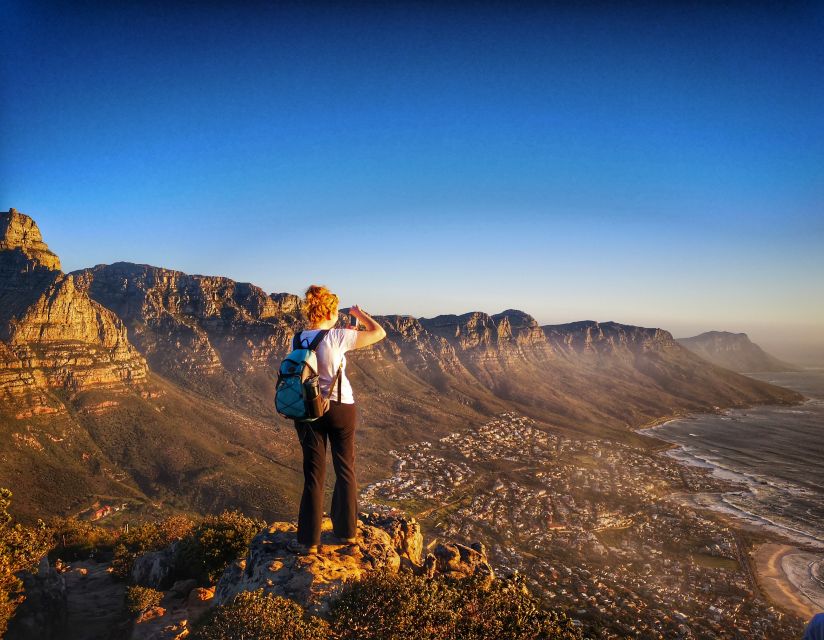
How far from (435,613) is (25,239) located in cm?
12397

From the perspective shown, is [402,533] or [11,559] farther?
[11,559]

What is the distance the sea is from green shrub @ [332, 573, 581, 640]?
Answer: 7533 cm

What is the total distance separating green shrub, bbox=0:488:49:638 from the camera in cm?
1006

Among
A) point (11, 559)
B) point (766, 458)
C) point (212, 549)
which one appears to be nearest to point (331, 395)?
point (212, 549)

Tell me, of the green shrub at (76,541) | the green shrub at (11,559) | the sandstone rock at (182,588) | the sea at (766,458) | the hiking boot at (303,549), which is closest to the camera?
the hiking boot at (303,549)

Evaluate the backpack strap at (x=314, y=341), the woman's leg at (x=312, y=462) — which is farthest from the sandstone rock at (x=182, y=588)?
the backpack strap at (x=314, y=341)

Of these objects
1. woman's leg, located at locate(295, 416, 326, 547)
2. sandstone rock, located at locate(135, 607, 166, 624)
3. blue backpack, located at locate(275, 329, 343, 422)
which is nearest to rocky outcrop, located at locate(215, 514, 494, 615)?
woman's leg, located at locate(295, 416, 326, 547)

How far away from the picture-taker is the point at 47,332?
75562 millimetres

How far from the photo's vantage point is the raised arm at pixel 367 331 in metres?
6.54

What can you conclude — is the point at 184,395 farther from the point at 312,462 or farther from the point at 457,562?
the point at 312,462

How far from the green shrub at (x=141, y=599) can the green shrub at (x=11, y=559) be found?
2.36 meters

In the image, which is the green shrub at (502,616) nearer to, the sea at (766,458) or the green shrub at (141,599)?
the green shrub at (141,599)

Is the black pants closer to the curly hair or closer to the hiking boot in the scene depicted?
the hiking boot

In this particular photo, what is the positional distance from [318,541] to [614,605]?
40.0m
